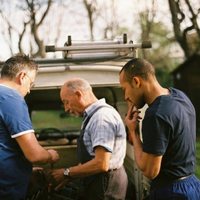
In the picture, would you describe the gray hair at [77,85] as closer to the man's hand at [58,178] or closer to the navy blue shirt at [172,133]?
the man's hand at [58,178]

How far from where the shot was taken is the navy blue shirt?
270 centimetres

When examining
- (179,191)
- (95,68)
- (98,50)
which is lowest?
(179,191)

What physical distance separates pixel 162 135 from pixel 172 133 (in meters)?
0.09

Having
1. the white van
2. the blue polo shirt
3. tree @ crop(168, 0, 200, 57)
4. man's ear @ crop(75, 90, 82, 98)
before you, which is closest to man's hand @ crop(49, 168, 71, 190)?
the white van

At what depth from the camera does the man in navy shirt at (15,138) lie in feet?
10.2

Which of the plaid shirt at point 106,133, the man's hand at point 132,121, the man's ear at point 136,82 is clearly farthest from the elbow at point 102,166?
the man's ear at point 136,82

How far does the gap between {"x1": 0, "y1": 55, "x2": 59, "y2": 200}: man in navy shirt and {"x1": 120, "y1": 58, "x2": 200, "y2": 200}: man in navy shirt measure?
0.70 meters

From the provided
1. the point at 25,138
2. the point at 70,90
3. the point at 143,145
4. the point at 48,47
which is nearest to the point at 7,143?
the point at 25,138

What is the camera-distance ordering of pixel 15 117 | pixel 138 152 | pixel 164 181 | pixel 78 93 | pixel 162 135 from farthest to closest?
1. pixel 78 93
2. pixel 15 117
3. pixel 164 181
4. pixel 138 152
5. pixel 162 135

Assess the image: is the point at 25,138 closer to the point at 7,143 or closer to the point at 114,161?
the point at 7,143

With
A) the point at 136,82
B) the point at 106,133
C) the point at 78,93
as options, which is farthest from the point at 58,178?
the point at 136,82

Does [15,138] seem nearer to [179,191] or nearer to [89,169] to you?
[89,169]

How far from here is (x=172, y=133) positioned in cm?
276

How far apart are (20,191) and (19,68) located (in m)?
0.90
